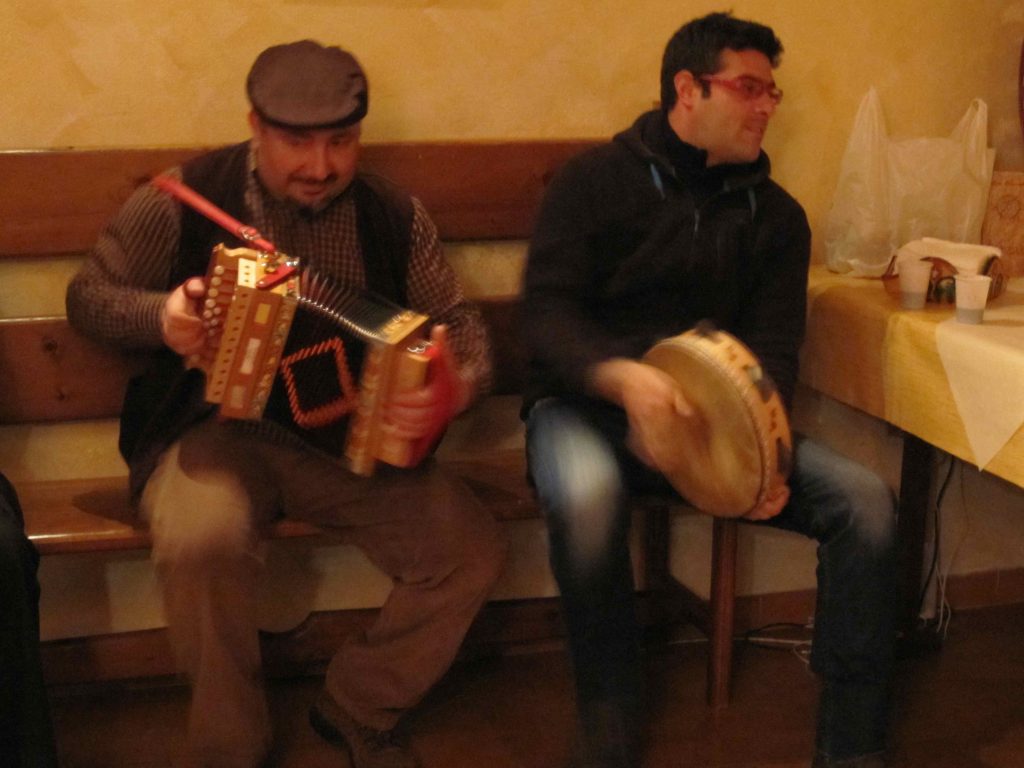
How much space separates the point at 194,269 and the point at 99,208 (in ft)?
1.06

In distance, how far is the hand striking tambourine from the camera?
153 centimetres

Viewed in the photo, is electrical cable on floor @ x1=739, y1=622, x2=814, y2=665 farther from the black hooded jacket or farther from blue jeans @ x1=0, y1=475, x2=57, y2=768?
blue jeans @ x1=0, y1=475, x2=57, y2=768

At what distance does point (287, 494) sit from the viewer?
1.87 m

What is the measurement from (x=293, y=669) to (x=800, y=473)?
1103 mm

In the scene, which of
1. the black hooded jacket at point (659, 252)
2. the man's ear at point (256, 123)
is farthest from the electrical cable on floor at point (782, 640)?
the man's ear at point (256, 123)

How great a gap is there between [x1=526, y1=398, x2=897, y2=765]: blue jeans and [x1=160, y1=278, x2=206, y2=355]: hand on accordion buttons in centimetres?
56

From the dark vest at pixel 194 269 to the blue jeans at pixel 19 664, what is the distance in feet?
0.84

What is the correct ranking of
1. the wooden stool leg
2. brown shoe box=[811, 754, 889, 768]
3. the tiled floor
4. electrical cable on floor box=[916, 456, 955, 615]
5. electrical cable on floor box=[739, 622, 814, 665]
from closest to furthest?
brown shoe box=[811, 754, 889, 768] < the tiled floor < the wooden stool leg < electrical cable on floor box=[739, 622, 814, 665] < electrical cable on floor box=[916, 456, 955, 615]

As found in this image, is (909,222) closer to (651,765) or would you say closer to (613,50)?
(613,50)

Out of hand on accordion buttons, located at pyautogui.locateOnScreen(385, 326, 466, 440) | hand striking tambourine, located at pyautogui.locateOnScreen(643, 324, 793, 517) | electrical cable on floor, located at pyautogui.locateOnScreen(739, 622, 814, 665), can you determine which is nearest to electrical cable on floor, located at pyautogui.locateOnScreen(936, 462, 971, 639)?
electrical cable on floor, located at pyautogui.locateOnScreen(739, 622, 814, 665)

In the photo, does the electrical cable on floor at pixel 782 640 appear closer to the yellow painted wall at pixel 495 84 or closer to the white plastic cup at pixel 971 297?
the yellow painted wall at pixel 495 84

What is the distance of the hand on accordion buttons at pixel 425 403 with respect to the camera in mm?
1638

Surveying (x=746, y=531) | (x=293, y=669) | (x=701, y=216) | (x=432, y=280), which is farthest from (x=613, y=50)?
(x=293, y=669)

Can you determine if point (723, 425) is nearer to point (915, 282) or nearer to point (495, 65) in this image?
point (915, 282)
